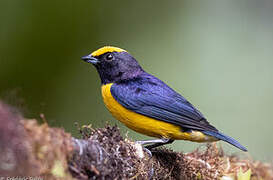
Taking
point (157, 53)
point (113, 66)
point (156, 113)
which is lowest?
point (156, 113)

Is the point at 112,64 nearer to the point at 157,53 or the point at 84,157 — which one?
the point at 84,157

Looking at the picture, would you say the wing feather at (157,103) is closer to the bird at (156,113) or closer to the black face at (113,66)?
the bird at (156,113)

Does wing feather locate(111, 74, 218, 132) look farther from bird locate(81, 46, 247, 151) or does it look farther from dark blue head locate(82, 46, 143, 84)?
dark blue head locate(82, 46, 143, 84)

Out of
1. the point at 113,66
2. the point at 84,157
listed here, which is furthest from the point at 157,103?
the point at 84,157

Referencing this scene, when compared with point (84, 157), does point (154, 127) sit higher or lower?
lower

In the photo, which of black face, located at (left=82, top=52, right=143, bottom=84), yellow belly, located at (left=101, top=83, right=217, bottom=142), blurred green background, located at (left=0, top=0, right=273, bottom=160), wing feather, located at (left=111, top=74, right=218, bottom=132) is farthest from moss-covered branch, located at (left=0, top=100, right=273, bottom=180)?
blurred green background, located at (left=0, top=0, right=273, bottom=160)

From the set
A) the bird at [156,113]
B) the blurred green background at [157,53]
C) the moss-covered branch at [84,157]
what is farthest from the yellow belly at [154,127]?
the blurred green background at [157,53]
